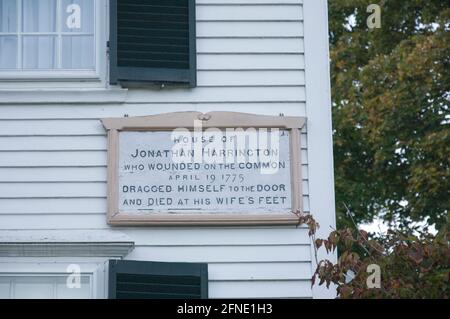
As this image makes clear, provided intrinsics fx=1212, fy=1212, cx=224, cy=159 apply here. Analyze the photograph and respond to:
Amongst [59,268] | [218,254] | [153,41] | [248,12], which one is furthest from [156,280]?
[248,12]

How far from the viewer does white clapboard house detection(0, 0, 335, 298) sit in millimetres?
9250

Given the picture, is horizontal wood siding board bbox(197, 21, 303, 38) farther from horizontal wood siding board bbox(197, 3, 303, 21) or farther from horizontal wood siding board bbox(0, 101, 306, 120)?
horizontal wood siding board bbox(0, 101, 306, 120)

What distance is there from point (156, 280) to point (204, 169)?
944 mm

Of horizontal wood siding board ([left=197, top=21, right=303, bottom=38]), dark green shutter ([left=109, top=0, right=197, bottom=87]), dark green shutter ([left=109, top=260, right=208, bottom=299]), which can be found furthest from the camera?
horizontal wood siding board ([left=197, top=21, right=303, bottom=38])

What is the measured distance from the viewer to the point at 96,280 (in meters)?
9.26

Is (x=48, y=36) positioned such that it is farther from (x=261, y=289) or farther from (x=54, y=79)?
(x=261, y=289)

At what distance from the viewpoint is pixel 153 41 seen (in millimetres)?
9812

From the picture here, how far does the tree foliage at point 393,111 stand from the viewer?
61.3 feet

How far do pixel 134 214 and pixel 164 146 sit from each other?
1.94 feet

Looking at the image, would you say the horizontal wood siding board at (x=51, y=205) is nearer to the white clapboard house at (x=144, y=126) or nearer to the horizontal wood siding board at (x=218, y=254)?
the white clapboard house at (x=144, y=126)

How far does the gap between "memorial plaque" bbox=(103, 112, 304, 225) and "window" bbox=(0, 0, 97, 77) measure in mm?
744

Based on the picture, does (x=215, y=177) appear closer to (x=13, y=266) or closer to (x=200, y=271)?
(x=200, y=271)

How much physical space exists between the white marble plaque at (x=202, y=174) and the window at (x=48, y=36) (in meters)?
0.87

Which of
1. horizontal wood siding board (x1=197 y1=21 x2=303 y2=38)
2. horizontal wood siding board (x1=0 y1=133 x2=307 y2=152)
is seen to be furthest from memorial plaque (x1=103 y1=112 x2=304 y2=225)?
horizontal wood siding board (x1=197 y1=21 x2=303 y2=38)
